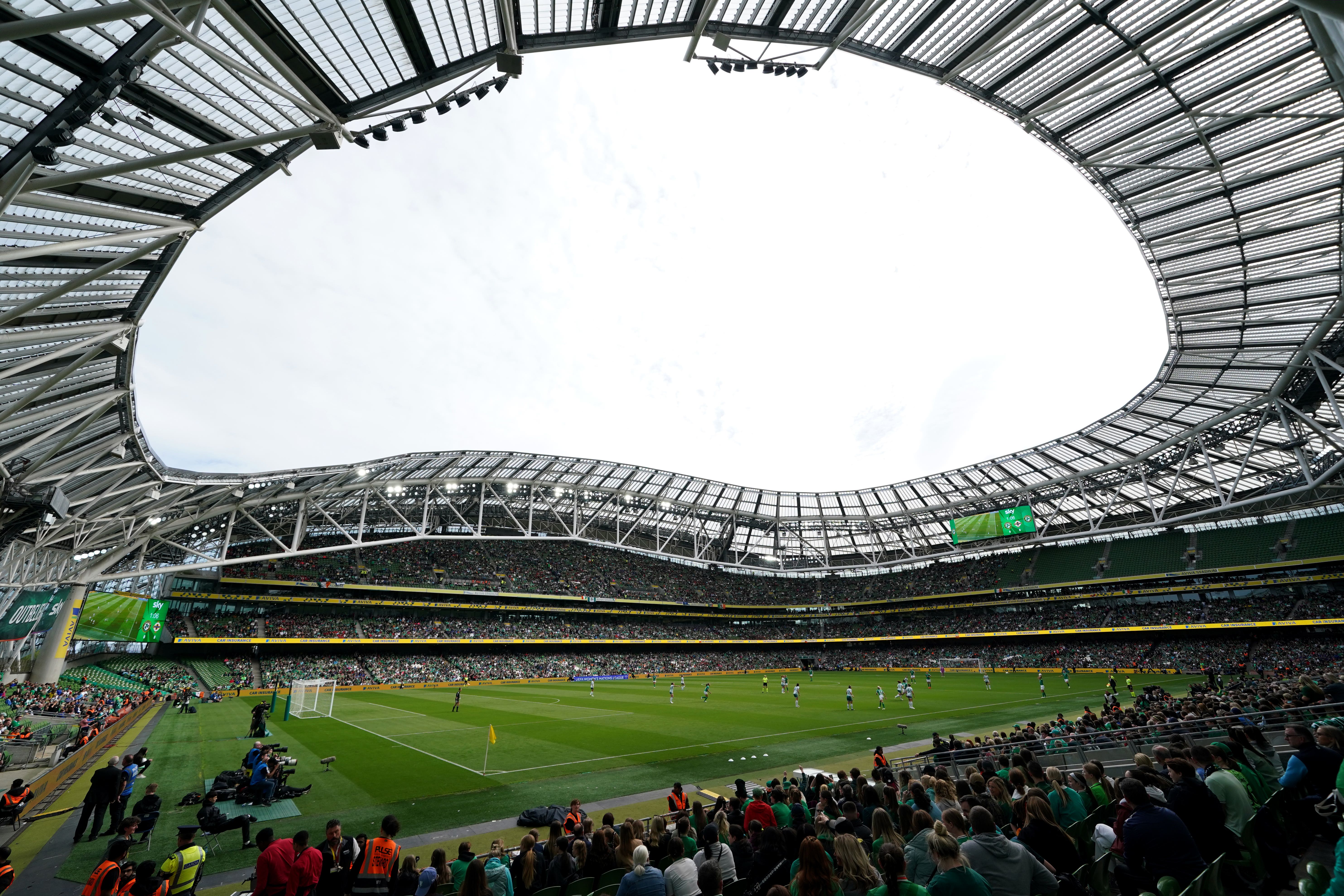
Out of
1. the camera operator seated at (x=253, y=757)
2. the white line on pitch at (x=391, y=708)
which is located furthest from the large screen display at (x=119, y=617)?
the camera operator seated at (x=253, y=757)

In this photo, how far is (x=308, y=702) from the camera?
34781 millimetres

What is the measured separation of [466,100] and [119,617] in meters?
40.5

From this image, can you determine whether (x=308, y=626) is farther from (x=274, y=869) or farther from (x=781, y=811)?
(x=781, y=811)

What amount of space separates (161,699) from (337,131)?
42.0m

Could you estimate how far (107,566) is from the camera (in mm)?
35844

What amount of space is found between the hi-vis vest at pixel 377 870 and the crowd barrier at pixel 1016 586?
173 ft

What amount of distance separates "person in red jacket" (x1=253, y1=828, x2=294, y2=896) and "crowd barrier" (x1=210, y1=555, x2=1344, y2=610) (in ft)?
172

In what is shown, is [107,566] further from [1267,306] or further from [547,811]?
[1267,306]

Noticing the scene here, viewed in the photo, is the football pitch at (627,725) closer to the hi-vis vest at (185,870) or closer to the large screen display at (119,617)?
the hi-vis vest at (185,870)

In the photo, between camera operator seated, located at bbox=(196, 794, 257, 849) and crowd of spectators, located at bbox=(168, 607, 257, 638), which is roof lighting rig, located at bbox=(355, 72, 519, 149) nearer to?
camera operator seated, located at bbox=(196, 794, 257, 849)

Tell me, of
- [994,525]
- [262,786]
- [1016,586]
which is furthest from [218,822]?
[1016,586]

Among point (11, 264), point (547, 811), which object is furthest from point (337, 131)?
point (547, 811)

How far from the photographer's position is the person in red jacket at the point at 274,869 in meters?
6.34

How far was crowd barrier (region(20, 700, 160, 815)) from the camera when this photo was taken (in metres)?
13.7
